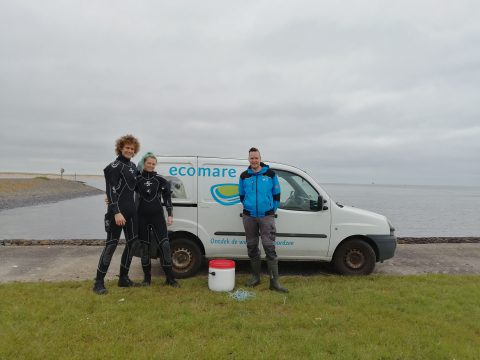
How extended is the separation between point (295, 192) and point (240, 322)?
2949mm

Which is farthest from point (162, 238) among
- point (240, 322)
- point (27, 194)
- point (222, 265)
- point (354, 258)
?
point (27, 194)

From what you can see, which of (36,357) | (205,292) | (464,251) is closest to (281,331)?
(205,292)

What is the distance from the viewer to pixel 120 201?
17.7 feet

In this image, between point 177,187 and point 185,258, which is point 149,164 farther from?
point 185,258

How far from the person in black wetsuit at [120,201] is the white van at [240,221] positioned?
1011 millimetres

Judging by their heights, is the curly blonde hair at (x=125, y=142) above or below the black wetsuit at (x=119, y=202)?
above

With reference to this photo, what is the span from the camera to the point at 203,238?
259 inches

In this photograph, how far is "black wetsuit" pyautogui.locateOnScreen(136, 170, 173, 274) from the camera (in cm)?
576

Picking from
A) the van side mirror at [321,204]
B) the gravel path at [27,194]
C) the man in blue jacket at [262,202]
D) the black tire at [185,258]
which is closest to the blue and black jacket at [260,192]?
the man in blue jacket at [262,202]

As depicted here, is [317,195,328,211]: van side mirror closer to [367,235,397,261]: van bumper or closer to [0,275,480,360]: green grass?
[367,235,397,261]: van bumper

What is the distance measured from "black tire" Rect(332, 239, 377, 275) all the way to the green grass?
825 mm

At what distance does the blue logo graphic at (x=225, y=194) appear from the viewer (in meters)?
6.59

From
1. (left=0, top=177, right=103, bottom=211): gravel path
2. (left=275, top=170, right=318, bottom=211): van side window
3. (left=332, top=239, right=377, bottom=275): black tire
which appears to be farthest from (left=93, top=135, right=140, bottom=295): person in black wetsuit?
(left=0, top=177, right=103, bottom=211): gravel path

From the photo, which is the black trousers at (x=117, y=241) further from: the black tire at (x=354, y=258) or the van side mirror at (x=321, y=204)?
the black tire at (x=354, y=258)
